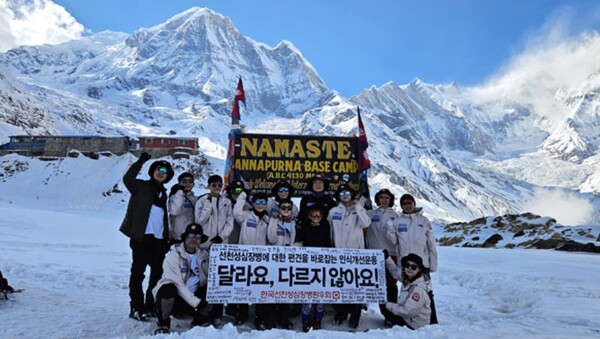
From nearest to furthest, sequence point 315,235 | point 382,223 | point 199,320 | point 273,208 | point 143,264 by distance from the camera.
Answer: point 199,320, point 143,264, point 315,235, point 273,208, point 382,223

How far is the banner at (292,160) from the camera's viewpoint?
378 inches

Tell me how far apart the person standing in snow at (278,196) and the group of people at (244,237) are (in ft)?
0.05

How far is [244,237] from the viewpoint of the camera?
6.43 meters

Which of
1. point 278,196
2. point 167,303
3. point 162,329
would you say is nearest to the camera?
point 162,329

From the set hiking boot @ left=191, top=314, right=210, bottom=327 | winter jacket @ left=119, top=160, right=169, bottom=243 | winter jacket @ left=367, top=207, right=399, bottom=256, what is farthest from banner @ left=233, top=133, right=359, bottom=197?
hiking boot @ left=191, top=314, right=210, bottom=327

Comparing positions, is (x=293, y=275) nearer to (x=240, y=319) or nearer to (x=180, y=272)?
(x=240, y=319)

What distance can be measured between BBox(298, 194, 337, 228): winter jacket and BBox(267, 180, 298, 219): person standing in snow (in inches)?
6.0

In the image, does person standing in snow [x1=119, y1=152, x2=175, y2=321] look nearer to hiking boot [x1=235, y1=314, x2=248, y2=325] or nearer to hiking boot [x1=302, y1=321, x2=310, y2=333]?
hiking boot [x1=235, y1=314, x2=248, y2=325]

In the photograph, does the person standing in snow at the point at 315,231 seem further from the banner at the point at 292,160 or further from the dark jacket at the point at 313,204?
the banner at the point at 292,160

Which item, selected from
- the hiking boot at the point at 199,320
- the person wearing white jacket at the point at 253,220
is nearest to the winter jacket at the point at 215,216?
the person wearing white jacket at the point at 253,220

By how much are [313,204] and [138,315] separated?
3.14m

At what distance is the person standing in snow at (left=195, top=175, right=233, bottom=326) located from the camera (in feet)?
20.8

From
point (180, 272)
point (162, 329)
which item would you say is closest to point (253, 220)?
point (180, 272)

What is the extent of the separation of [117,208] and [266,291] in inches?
1258
